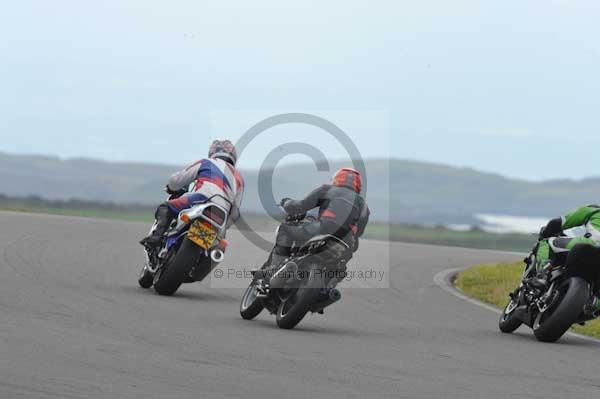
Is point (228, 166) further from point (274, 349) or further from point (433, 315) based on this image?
point (274, 349)

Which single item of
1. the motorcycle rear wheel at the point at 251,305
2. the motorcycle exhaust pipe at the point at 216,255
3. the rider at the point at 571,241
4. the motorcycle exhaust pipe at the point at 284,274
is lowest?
the motorcycle rear wheel at the point at 251,305

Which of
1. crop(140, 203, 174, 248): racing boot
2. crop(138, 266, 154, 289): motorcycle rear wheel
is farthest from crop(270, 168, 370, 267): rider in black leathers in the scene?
crop(138, 266, 154, 289): motorcycle rear wheel

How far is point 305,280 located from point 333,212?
2.50 feet

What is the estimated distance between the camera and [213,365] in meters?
8.98

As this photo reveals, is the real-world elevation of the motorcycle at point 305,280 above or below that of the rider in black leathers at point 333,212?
below

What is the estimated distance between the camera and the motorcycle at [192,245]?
14.0 meters

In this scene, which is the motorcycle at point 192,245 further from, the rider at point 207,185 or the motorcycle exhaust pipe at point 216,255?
the rider at point 207,185

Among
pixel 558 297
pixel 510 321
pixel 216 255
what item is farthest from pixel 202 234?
pixel 558 297

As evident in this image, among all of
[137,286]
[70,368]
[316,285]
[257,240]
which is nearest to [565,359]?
[316,285]

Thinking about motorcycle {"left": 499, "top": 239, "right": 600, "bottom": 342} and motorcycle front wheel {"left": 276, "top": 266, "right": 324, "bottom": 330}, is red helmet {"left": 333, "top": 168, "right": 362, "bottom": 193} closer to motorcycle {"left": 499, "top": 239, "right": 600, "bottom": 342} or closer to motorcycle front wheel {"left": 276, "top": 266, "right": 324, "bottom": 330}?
motorcycle front wheel {"left": 276, "top": 266, "right": 324, "bottom": 330}

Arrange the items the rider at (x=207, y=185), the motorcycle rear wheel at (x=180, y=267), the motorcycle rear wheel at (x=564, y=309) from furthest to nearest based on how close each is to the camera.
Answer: the rider at (x=207, y=185) → the motorcycle rear wheel at (x=180, y=267) → the motorcycle rear wheel at (x=564, y=309)

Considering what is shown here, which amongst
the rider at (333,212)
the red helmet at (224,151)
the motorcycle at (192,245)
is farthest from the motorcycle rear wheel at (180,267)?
the rider at (333,212)

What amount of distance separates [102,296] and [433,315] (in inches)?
158

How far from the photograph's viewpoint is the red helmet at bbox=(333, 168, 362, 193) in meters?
12.3
